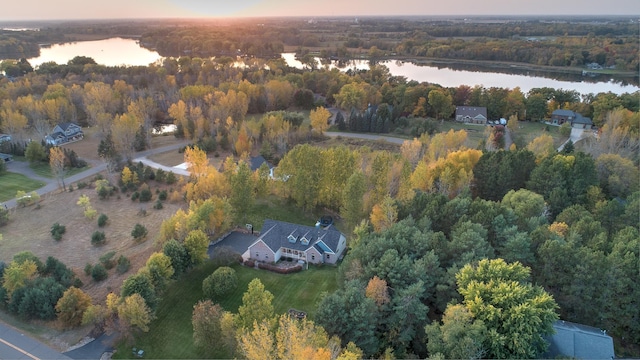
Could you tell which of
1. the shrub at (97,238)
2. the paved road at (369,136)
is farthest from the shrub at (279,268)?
the paved road at (369,136)

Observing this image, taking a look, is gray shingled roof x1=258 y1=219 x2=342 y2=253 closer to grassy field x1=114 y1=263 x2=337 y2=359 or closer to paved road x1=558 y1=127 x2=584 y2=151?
grassy field x1=114 y1=263 x2=337 y2=359

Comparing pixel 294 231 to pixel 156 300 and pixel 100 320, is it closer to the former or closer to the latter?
pixel 156 300

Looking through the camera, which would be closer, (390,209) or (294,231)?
(390,209)

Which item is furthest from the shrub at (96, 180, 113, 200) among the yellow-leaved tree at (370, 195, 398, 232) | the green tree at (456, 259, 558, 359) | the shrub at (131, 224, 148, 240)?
the green tree at (456, 259, 558, 359)

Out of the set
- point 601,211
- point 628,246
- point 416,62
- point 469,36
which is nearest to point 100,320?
point 628,246

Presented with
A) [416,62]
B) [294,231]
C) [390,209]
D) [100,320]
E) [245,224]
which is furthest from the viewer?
[416,62]

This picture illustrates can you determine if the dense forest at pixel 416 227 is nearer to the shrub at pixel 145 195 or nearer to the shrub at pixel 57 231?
the shrub at pixel 145 195

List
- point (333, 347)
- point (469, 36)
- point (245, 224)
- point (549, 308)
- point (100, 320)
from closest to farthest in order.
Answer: point (333, 347) < point (549, 308) < point (100, 320) < point (245, 224) < point (469, 36)

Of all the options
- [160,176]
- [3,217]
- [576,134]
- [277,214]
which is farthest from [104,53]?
[576,134]
